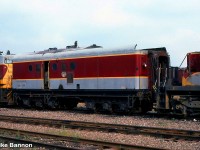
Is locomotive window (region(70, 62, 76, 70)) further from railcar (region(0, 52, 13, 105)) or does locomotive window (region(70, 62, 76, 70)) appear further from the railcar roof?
railcar (region(0, 52, 13, 105))

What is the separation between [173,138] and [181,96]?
6171 millimetres

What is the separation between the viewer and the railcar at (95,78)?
21.1m

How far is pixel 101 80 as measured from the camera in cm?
2256

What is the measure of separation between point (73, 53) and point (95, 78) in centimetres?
262

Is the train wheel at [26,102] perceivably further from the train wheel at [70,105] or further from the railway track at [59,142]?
the railway track at [59,142]

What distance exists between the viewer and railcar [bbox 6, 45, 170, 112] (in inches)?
830

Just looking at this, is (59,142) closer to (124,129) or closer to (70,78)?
(124,129)

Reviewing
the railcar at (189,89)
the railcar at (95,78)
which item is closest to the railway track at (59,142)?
the railcar at (189,89)

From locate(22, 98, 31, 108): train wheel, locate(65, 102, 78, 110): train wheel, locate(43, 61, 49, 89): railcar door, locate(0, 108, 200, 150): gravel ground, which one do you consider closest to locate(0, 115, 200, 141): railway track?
locate(0, 108, 200, 150): gravel ground

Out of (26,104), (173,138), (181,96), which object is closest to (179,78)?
(181,96)

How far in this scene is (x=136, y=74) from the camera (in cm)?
2098

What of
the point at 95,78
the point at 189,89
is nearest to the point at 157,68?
the point at 189,89

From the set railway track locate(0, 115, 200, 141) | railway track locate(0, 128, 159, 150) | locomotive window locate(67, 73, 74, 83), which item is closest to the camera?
railway track locate(0, 128, 159, 150)

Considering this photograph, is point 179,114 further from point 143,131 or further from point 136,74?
point 143,131
